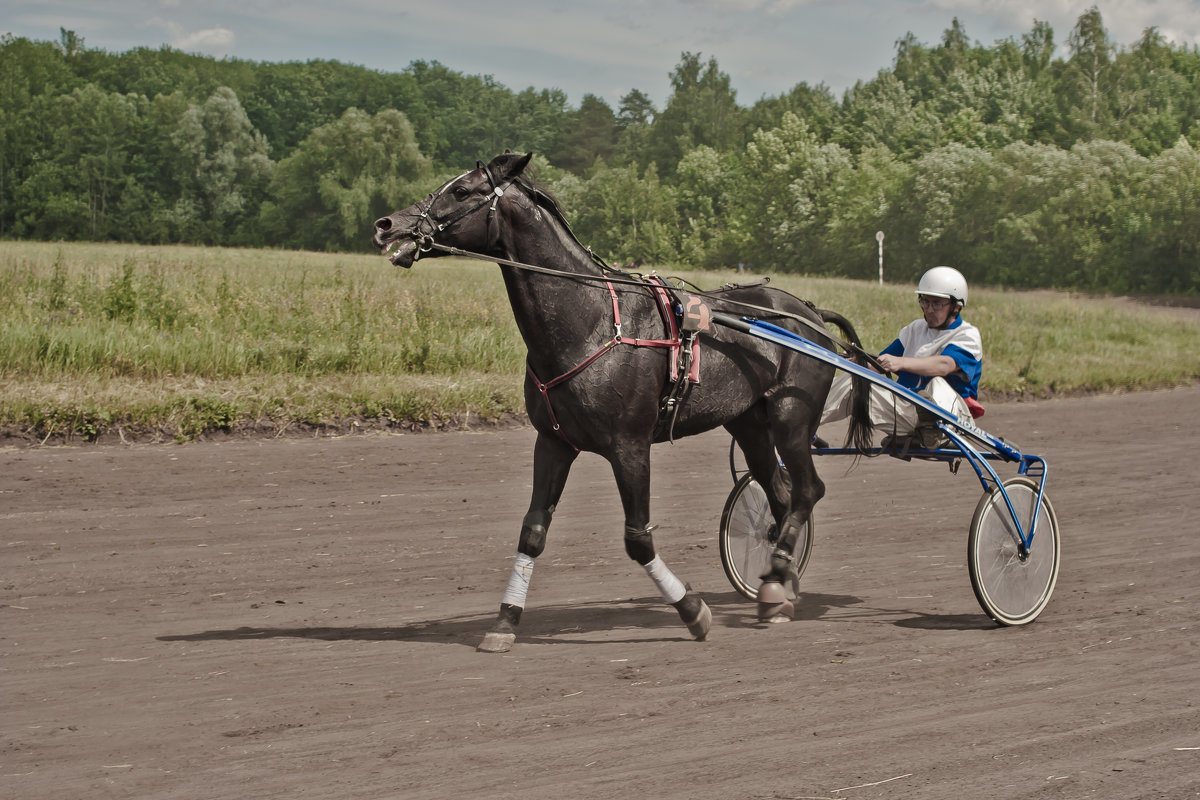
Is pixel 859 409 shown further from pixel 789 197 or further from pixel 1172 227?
pixel 789 197

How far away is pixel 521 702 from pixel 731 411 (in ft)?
6.37

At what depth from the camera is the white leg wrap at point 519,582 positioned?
5.30 meters

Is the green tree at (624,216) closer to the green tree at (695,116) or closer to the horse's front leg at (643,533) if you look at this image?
the green tree at (695,116)

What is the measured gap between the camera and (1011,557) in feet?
19.1

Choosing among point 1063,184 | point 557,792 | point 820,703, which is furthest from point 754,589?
point 1063,184

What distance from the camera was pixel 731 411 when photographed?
570 centimetres

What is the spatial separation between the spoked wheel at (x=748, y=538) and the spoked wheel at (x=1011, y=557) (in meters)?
1.01

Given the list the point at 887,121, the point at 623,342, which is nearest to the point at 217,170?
the point at 887,121

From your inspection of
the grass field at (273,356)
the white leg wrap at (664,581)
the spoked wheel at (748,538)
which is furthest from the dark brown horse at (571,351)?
the grass field at (273,356)

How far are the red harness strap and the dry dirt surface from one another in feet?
3.80

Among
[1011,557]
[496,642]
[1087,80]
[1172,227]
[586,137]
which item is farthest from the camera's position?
[586,137]

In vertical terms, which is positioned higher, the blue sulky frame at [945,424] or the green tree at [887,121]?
the green tree at [887,121]

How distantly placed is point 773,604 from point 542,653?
1247mm

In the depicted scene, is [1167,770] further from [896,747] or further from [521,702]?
[521,702]
